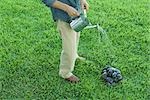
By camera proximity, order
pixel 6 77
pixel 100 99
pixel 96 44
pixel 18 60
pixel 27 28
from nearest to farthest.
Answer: pixel 100 99 < pixel 6 77 < pixel 18 60 < pixel 96 44 < pixel 27 28

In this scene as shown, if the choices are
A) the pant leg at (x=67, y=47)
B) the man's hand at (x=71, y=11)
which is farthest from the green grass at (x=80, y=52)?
the man's hand at (x=71, y=11)

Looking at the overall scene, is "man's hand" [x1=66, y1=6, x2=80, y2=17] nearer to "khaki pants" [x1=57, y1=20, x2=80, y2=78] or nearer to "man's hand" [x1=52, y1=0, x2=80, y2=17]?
"man's hand" [x1=52, y1=0, x2=80, y2=17]

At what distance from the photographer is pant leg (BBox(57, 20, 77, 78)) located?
12.4 ft

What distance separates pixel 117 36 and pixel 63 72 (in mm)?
1133

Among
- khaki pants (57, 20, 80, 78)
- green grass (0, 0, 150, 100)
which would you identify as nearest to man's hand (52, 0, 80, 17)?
khaki pants (57, 20, 80, 78)

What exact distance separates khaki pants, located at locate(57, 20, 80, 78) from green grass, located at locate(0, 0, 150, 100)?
0.52ft

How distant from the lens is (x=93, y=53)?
4.62 metres

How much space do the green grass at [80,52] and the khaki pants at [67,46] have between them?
0.16 meters

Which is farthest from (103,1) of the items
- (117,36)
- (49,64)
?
(49,64)

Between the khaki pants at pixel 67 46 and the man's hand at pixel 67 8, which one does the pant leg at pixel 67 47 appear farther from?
the man's hand at pixel 67 8

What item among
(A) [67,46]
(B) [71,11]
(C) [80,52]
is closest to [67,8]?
(B) [71,11]

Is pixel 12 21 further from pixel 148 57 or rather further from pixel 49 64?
pixel 148 57

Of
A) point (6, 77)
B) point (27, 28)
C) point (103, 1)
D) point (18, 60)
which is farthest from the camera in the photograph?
point (103, 1)

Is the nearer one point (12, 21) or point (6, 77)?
point (6, 77)
